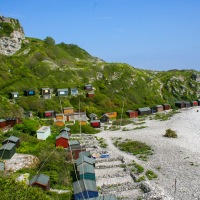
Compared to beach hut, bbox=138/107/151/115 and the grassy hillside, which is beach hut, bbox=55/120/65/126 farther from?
beach hut, bbox=138/107/151/115

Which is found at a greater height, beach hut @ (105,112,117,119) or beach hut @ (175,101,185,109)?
beach hut @ (175,101,185,109)

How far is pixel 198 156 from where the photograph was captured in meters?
45.0

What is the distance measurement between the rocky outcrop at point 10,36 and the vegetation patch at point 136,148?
3003 inches

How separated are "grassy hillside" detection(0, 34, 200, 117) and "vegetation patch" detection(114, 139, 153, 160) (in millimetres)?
30682

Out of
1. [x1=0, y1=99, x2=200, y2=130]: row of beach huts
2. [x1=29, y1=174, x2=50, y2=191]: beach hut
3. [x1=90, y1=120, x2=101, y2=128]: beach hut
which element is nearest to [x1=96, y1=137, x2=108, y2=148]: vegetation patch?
[x1=0, y1=99, x2=200, y2=130]: row of beach huts

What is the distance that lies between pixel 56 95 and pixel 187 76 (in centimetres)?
7168

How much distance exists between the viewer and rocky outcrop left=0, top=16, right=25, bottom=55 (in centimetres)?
10925

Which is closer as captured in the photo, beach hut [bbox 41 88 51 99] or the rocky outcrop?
beach hut [bbox 41 88 51 99]

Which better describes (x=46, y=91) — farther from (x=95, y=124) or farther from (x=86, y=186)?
(x=86, y=186)

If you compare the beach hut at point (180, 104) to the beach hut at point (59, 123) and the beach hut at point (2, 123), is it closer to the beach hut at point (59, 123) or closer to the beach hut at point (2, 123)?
the beach hut at point (59, 123)

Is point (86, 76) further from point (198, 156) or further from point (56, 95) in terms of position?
point (198, 156)

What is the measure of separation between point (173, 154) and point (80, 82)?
61168 millimetres

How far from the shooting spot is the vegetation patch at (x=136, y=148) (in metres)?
47.4

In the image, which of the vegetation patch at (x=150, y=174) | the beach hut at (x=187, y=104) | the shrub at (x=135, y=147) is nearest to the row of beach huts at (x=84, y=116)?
the beach hut at (x=187, y=104)
